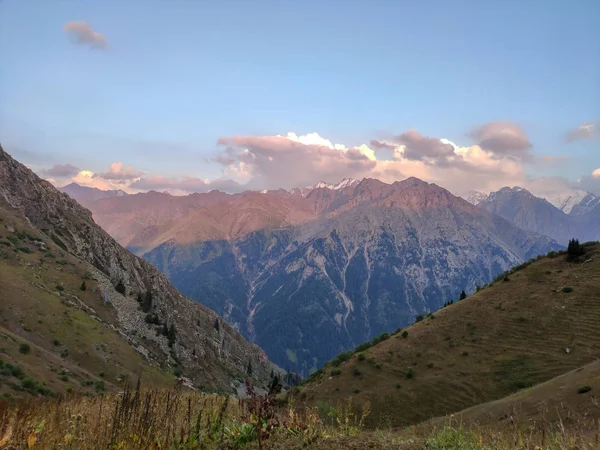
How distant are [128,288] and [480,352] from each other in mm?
85275

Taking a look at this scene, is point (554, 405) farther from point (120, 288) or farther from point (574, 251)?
point (120, 288)

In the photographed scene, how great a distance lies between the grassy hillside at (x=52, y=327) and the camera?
3656cm

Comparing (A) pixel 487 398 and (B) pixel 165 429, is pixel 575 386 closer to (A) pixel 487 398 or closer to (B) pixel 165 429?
(A) pixel 487 398

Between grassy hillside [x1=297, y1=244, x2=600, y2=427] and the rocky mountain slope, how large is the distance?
48968 mm

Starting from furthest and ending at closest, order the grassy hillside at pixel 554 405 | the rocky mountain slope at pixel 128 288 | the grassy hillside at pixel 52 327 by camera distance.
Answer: the rocky mountain slope at pixel 128 288, the grassy hillside at pixel 52 327, the grassy hillside at pixel 554 405

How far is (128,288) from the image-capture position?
321ft

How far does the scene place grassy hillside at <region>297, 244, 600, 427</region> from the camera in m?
33.7

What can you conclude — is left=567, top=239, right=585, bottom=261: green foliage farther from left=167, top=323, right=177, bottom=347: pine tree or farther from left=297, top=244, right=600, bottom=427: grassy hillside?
left=167, top=323, right=177, bottom=347: pine tree

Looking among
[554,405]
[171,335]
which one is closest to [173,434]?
[554,405]

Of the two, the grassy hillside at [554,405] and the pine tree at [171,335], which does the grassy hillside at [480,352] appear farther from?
the pine tree at [171,335]

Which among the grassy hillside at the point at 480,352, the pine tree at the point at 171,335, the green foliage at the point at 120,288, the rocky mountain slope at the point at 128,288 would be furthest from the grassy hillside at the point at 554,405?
the green foliage at the point at 120,288

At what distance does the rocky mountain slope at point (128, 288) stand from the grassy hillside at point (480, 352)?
48968mm

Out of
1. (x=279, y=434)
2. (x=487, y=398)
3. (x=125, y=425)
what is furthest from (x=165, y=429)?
(x=487, y=398)

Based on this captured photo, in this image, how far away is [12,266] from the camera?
6356 cm
